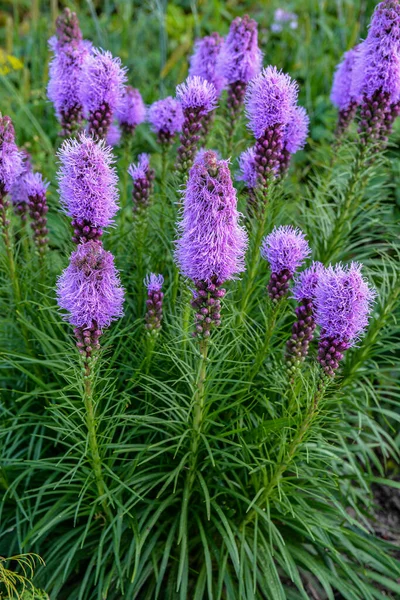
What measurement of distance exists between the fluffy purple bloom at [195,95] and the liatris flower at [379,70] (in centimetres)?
77

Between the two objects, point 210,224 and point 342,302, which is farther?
point 342,302

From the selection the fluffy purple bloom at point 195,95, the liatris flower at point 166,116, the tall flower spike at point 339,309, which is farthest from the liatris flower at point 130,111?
the tall flower spike at point 339,309

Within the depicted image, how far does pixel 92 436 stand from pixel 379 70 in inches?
82.4

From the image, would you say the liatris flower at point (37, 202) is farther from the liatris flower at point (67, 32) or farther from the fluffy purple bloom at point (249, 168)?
the fluffy purple bloom at point (249, 168)

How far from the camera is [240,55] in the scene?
10.7 ft

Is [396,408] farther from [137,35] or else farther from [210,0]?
[210,0]

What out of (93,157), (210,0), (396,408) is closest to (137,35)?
(210,0)

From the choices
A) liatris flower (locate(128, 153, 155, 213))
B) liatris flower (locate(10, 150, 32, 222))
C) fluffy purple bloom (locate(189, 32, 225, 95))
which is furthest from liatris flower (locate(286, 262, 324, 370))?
liatris flower (locate(10, 150, 32, 222))

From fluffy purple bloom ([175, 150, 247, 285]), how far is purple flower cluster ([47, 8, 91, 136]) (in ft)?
4.21

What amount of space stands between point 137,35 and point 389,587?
643 cm

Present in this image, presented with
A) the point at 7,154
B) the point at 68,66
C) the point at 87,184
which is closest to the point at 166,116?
the point at 68,66

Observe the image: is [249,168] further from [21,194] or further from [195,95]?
[21,194]

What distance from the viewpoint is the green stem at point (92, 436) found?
7.79ft

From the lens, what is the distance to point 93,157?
2131 millimetres
